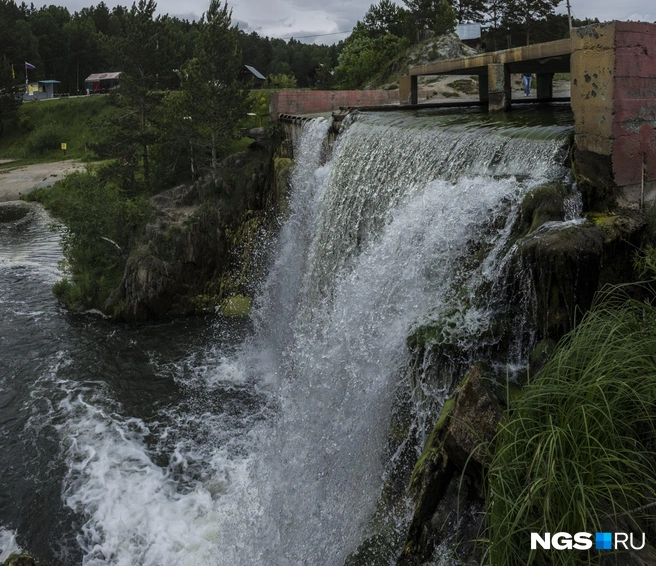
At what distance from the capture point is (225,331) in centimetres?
1741

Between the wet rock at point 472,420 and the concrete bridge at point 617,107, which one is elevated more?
the concrete bridge at point 617,107

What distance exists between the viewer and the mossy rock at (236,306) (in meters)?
18.4

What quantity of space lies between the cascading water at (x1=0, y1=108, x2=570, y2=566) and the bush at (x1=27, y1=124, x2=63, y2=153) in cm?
4006

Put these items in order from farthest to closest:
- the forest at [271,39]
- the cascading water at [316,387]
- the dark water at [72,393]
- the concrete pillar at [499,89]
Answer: the forest at [271,39], the concrete pillar at [499,89], the dark water at [72,393], the cascading water at [316,387]

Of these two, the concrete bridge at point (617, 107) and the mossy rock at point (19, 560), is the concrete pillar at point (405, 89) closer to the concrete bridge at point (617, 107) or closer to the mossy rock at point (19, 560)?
the concrete bridge at point (617, 107)

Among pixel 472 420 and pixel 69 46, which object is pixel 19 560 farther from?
pixel 69 46

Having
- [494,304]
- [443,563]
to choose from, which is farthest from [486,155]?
[443,563]

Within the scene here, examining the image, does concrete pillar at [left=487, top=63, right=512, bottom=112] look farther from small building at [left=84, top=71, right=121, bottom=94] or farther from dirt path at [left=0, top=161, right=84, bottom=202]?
small building at [left=84, top=71, right=121, bottom=94]

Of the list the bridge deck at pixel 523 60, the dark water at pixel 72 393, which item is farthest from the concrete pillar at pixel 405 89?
the dark water at pixel 72 393

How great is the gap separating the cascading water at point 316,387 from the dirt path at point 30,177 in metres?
27.0

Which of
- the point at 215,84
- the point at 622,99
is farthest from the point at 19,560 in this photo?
the point at 215,84

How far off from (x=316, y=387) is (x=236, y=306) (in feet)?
28.3

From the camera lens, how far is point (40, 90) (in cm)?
6500

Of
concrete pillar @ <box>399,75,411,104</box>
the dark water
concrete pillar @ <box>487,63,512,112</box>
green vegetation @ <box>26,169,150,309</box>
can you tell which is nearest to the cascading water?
the dark water
